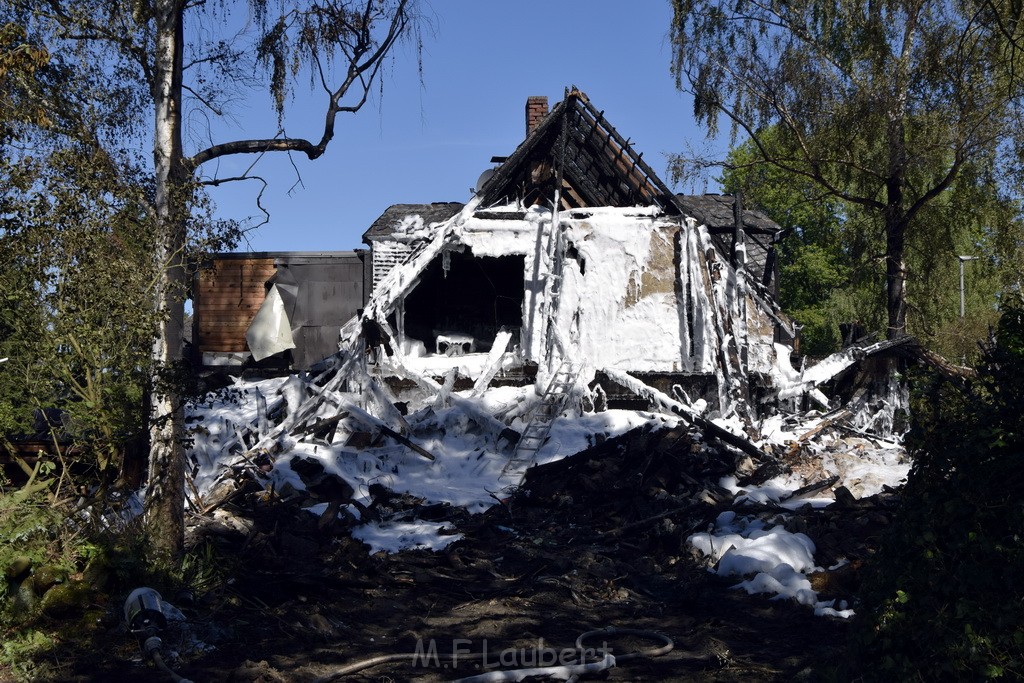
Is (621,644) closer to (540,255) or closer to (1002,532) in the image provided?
(1002,532)

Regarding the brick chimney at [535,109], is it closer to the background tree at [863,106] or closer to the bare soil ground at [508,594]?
the background tree at [863,106]

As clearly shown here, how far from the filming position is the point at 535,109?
70.5 ft

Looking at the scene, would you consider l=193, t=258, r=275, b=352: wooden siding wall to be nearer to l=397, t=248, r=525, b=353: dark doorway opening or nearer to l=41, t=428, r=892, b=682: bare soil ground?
l=397, t=248, r=525, b=353: dark doorway opening

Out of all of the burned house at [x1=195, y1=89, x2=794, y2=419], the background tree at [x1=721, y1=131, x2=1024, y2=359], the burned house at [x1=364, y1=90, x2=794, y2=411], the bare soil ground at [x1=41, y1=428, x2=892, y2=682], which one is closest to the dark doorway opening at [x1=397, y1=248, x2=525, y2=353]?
the burned house at [x1=195, y1=89, x2=794, y2=419]

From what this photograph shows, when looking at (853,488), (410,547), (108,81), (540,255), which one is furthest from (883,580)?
(540,255)

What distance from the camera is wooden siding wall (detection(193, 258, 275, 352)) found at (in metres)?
21.7

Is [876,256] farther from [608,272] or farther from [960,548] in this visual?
[960,548]

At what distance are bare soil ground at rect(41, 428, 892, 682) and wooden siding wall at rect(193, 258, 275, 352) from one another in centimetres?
1108

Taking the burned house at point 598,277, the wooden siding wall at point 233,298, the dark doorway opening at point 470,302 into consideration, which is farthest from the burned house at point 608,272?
the wooden siding wall at point 233,298

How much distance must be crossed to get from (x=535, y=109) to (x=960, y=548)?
60.8 feet

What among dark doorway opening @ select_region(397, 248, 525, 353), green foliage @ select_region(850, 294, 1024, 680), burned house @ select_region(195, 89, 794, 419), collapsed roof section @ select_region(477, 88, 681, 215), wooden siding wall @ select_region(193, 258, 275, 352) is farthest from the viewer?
wooden siding wall @ select_region(193, 258, 275, 352)

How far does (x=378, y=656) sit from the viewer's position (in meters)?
6.73

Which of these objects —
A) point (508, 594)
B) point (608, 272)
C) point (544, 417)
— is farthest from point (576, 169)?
point (508, 594)

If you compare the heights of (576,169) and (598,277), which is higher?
(576,169)
